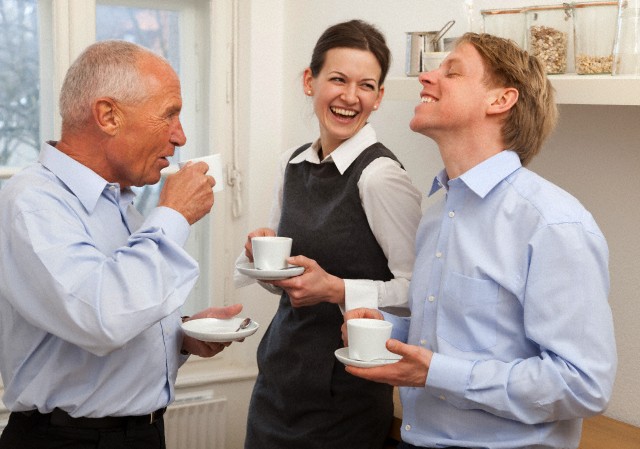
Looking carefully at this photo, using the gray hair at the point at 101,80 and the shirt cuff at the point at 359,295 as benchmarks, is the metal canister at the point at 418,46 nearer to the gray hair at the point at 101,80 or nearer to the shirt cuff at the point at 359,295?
the shirt cuff at the point at 359,295

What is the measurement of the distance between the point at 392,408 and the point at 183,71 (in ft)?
5.58

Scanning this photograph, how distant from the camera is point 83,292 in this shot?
4.91 feet

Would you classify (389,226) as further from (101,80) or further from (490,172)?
(101,80)

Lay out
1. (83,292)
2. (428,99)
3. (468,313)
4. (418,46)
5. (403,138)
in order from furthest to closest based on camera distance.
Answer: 1. (403,138)
2. (418,46)
3. (428,99)
4. (468,313)
5. (83,292)

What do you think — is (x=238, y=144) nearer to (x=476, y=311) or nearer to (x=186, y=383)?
(x=186, y=383)

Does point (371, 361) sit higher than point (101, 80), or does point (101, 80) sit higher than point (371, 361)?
point (101, 80)

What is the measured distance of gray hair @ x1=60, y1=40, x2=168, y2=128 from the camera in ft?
5.57

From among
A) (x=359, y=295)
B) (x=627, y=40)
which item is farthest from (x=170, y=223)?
(x=627, y=40)

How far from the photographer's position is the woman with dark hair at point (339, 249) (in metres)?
2.06

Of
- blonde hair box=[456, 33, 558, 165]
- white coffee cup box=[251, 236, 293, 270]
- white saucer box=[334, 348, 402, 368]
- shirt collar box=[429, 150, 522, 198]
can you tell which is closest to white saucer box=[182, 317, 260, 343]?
white coffee cup box=[251, 236, 293, 270]

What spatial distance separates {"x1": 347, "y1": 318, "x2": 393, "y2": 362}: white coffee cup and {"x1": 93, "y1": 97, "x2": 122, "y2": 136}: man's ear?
1.97ft

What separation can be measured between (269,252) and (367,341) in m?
0.43

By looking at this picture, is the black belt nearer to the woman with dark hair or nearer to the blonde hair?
the woman with dark hair

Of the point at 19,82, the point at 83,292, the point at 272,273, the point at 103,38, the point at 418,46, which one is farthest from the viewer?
the point at 103,38
